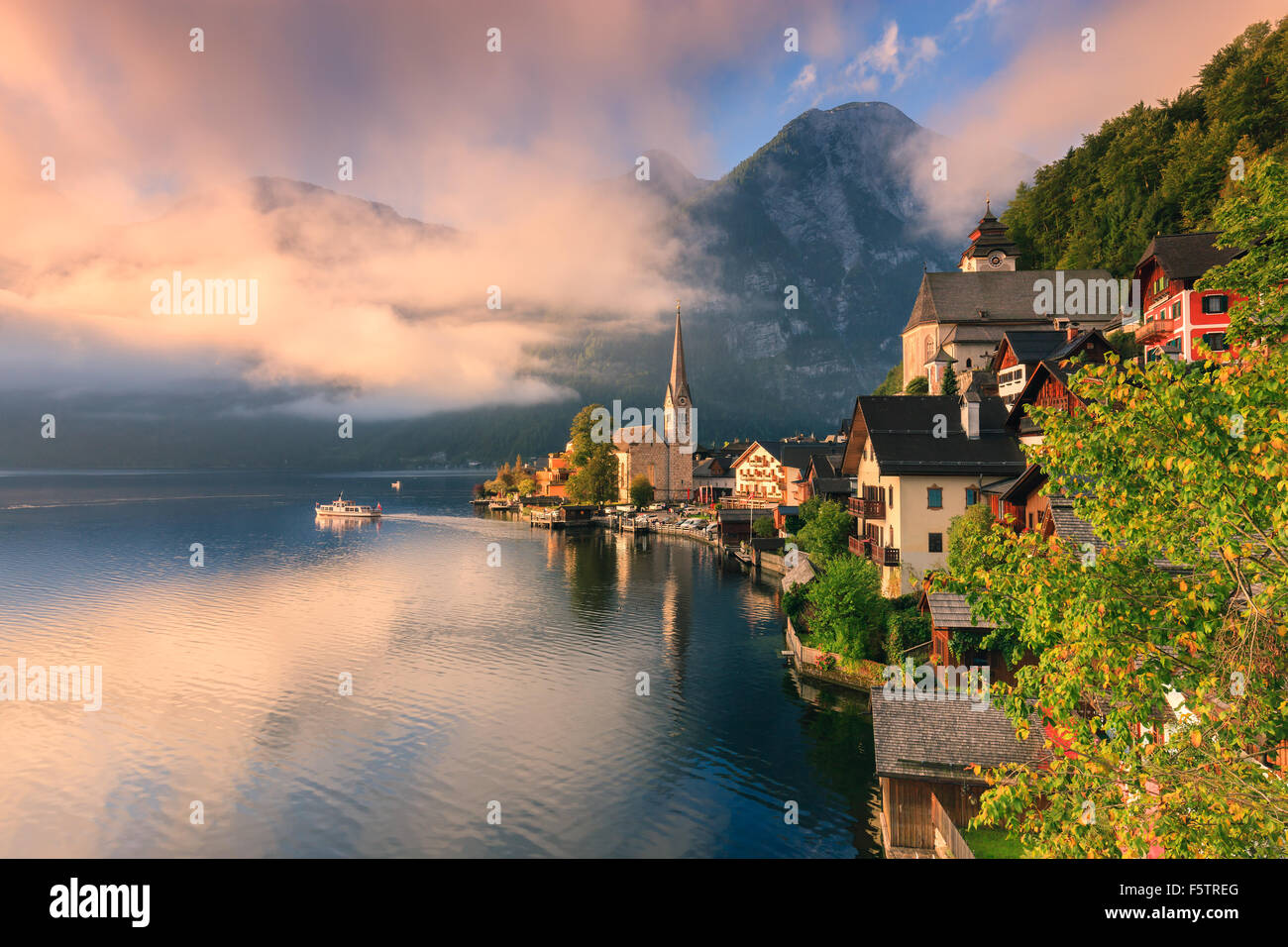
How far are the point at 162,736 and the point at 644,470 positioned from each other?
13526cm

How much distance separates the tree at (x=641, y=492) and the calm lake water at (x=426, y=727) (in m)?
76.5

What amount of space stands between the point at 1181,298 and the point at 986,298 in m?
52.2

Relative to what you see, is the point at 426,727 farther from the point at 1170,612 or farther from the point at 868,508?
the point at 1170,612

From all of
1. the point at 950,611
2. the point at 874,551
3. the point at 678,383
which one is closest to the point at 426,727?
the point at 950,611

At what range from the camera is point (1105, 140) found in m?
112

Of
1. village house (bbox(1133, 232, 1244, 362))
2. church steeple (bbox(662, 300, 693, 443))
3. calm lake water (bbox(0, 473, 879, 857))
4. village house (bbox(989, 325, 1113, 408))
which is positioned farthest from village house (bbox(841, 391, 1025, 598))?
church steeple (bbox(662, 300, 693, 443))

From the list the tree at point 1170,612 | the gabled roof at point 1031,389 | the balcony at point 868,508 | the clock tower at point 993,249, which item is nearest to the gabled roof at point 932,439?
the gabled roof at point 1031,389

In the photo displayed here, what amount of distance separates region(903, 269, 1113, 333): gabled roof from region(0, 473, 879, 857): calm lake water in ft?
168

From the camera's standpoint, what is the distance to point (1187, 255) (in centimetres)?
5506

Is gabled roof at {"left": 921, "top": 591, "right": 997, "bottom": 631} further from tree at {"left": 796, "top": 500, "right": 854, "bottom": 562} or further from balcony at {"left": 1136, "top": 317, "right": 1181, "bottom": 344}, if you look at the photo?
balcony at {"left": 1136, "top": 317, "right": 1181, "bottom": 344}

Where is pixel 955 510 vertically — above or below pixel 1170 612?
below

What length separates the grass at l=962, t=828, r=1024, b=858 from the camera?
22.0 metres
